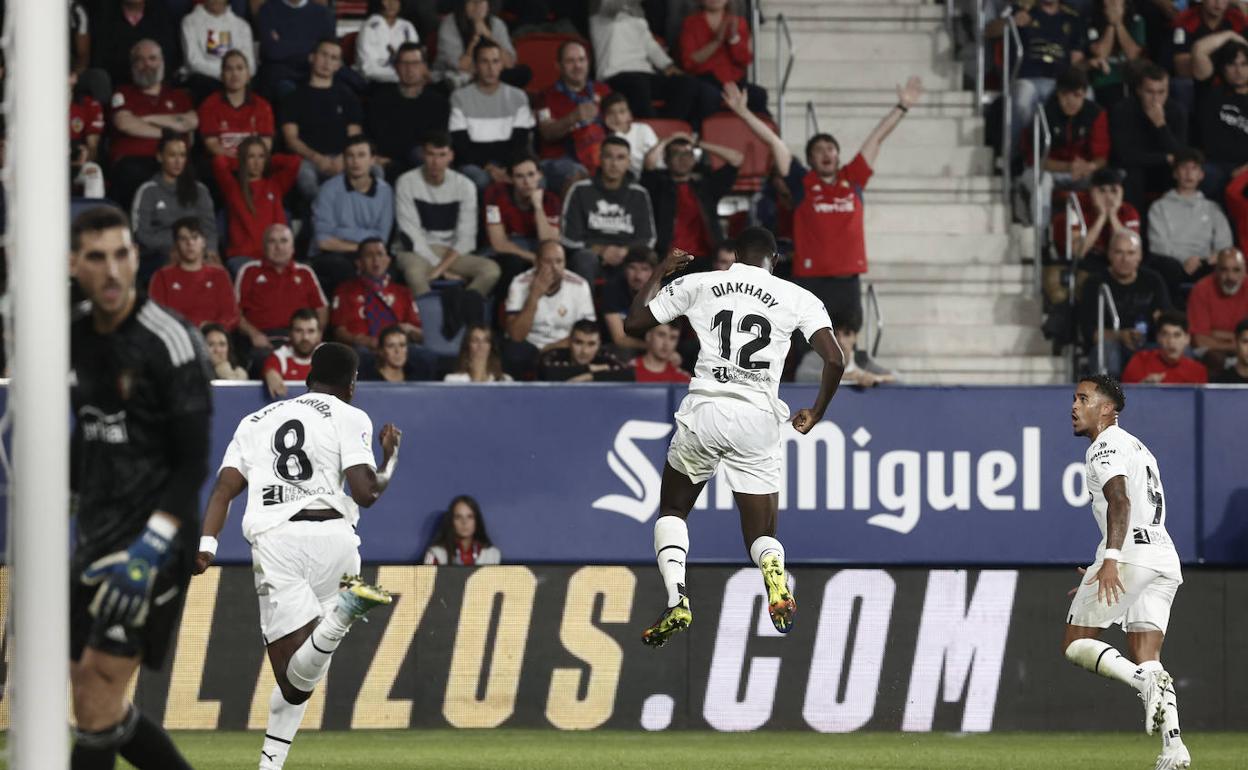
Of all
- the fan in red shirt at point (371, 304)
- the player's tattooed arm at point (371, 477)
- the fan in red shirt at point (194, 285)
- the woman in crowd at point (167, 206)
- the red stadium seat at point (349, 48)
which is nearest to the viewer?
the player's tattooed arm at point (371, 477)

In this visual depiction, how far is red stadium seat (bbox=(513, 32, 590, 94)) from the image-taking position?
1683cm

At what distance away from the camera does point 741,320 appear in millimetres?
9539

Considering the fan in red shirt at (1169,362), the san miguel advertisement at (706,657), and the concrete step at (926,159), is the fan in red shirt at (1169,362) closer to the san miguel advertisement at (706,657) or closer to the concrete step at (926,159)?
the san miguel advertisement at (706,657)

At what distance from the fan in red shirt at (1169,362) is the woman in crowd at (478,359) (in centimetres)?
444

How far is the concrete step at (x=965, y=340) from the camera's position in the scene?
1553cm

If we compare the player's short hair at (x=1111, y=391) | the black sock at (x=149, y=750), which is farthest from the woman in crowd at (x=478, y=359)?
the black sock at (x=149, y=750)

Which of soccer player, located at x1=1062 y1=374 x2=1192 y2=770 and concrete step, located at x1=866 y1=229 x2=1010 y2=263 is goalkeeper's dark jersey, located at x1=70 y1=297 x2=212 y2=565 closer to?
soccer player, located at x1=1062 y1=374 x2=1192 y2=770

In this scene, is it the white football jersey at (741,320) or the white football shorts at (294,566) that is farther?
the white football jersey at (741,320)

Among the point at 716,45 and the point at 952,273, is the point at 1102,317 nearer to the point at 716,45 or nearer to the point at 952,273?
the point at 952,273

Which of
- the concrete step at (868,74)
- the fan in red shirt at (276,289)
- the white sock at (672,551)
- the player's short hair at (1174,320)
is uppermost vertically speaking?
the concrete step at (868,74)

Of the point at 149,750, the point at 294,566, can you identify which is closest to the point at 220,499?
the point at 294,566

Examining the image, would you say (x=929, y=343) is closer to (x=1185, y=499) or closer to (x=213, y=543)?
(x=1185, y=499)

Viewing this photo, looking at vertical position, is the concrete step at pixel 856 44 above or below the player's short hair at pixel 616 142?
above

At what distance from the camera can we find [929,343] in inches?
613
